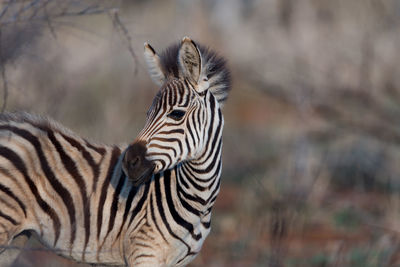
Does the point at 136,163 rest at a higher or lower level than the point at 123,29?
lower

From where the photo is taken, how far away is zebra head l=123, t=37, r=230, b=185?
478cm

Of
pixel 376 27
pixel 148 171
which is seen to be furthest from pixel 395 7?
pixel 148 171

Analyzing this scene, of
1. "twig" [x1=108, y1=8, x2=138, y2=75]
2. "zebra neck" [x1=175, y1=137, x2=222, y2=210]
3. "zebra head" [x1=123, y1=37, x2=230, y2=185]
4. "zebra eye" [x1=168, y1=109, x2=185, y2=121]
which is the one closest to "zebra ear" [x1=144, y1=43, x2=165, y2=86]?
"zebra head" [x1=123, y1=37, x2=230, y2=185]

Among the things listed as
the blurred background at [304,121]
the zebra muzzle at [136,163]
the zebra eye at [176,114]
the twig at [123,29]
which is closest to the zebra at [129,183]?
the zebra eye at [176,114]

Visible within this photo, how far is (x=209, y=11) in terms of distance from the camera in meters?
23.0

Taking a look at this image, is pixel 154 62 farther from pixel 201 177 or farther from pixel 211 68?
pixel 201 177

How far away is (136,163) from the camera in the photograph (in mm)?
4668

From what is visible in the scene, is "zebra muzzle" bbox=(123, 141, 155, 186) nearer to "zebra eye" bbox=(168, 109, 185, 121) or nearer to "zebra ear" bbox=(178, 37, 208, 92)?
"zebra eye" bbox=(168, 109, 185, 121)

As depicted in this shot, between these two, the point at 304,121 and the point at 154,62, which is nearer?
the point at 154,62

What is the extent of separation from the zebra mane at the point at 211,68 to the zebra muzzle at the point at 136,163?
0.84m

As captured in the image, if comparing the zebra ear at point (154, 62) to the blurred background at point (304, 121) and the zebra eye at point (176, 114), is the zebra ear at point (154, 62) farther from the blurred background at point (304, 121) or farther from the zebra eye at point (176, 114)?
A: the blurred background at point (304, 121)

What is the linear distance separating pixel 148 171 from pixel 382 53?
9.47 m

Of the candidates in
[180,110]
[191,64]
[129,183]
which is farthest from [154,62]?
[129,183]

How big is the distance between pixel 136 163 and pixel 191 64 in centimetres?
102
